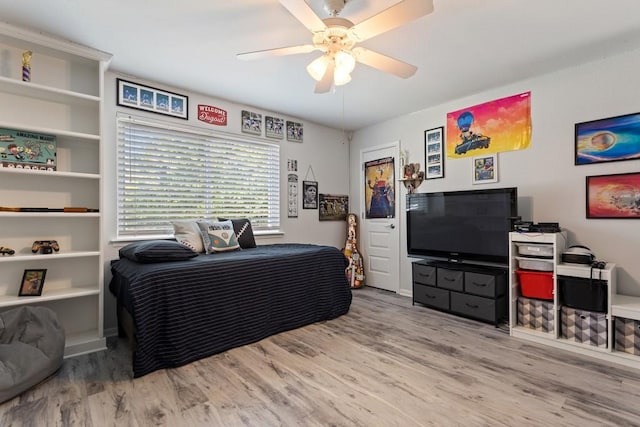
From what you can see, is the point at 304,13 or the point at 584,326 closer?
the point at 304,13

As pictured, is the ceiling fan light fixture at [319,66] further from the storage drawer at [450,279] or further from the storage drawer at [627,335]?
the storage drawer at [627,335]

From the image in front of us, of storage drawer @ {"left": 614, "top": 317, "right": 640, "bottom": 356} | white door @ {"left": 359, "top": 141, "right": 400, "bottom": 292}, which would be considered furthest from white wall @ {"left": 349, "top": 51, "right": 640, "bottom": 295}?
white door @ {"left": 359, "top": 141, "right": 400, "bottom": 292}

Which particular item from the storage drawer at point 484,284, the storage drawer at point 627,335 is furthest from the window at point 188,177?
the storage drawer at point 627,335

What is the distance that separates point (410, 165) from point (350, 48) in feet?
7.80

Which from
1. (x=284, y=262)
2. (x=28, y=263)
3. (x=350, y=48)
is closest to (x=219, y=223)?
(x=284, y=262)

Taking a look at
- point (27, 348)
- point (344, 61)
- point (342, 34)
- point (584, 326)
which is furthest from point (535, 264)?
point (27, 348)

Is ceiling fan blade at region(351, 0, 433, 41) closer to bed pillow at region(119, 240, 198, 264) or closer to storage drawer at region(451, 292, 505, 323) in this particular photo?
bed pillow at region(119, 240, 198, 264)

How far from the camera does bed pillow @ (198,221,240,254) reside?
9.96ft

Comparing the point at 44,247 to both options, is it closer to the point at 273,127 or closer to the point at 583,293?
the point at 273,127

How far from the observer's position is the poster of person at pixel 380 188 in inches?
171

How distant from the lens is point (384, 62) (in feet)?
6.68

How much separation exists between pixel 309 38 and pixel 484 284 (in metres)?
2.66

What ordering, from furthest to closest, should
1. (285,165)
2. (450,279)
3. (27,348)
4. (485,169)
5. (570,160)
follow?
(285,165) → (485,169) → (450,279) → (570,160) → (27,348)

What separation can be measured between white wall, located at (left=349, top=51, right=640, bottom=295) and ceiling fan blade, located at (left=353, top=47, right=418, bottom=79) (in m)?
1.33
